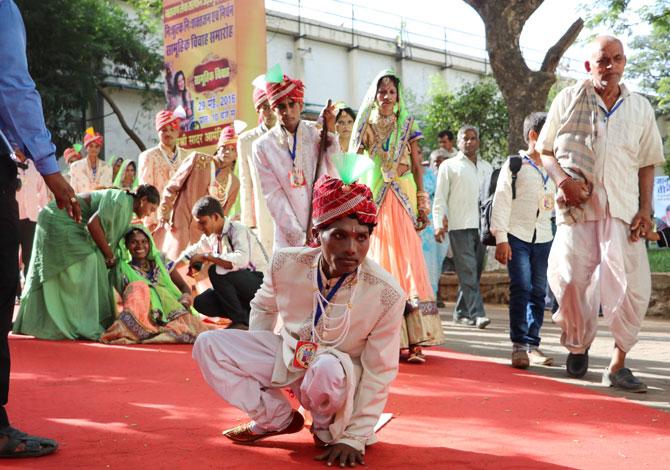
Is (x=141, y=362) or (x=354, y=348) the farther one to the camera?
(x=141, y=362)

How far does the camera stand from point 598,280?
18.3 feet

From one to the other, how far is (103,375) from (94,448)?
208 centimetres

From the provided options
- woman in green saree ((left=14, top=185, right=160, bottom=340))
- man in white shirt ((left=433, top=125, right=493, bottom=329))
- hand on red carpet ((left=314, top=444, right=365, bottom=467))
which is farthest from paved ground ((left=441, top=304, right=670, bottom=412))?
woman in green saree ((left=14, top=185, right=160, bottom=340))

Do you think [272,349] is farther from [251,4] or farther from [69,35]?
[69,35]

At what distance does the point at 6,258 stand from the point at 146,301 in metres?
4.14

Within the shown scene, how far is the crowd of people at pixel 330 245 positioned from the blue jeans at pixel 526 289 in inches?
0.6

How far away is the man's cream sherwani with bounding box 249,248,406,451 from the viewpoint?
3586 mm

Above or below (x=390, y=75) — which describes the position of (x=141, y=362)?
below

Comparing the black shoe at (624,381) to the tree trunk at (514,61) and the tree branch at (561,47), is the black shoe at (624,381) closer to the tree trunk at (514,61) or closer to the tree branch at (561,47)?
the tree trunk at (514,61)

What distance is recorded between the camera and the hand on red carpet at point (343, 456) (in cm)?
345

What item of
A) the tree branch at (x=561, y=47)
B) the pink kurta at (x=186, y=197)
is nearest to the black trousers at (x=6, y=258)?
the pink kurta at (x=186, y=197)

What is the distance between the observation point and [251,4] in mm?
11148

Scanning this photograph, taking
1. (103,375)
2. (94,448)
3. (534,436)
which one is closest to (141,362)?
(103,375)

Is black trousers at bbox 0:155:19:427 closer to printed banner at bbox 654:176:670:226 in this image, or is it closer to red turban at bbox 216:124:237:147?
red turban at bbox 216:124:237:147
